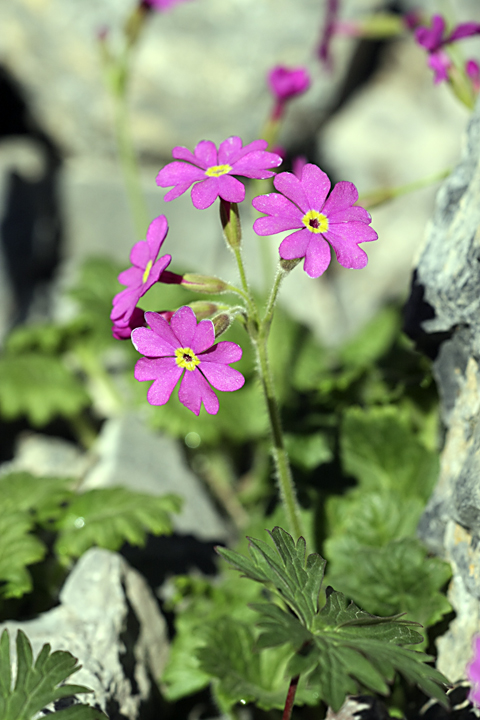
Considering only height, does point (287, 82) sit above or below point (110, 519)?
above

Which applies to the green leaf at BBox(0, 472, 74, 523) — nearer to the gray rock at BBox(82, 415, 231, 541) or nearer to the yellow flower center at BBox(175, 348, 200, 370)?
the gray rock at BBox(82, 415, 231, 541)

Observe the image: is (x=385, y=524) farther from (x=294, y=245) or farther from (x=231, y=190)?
(x=231, y=190)

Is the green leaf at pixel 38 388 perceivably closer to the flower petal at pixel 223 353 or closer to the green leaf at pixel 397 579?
the green leaf at pixel 397 579

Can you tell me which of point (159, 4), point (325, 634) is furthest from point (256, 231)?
point (159, 4)

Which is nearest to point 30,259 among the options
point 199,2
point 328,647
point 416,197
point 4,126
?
point 4,126

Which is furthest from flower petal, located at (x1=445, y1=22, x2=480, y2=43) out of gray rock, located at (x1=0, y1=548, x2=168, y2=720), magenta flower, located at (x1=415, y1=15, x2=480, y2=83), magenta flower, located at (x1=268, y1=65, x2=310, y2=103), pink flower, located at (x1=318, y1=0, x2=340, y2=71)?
gray rock, located at (x1=0, y1=548, x2=168, y2=720)

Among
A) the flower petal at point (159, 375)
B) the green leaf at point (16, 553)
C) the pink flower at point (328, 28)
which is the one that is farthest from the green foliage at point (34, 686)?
the pink flower at point (328, 28)
